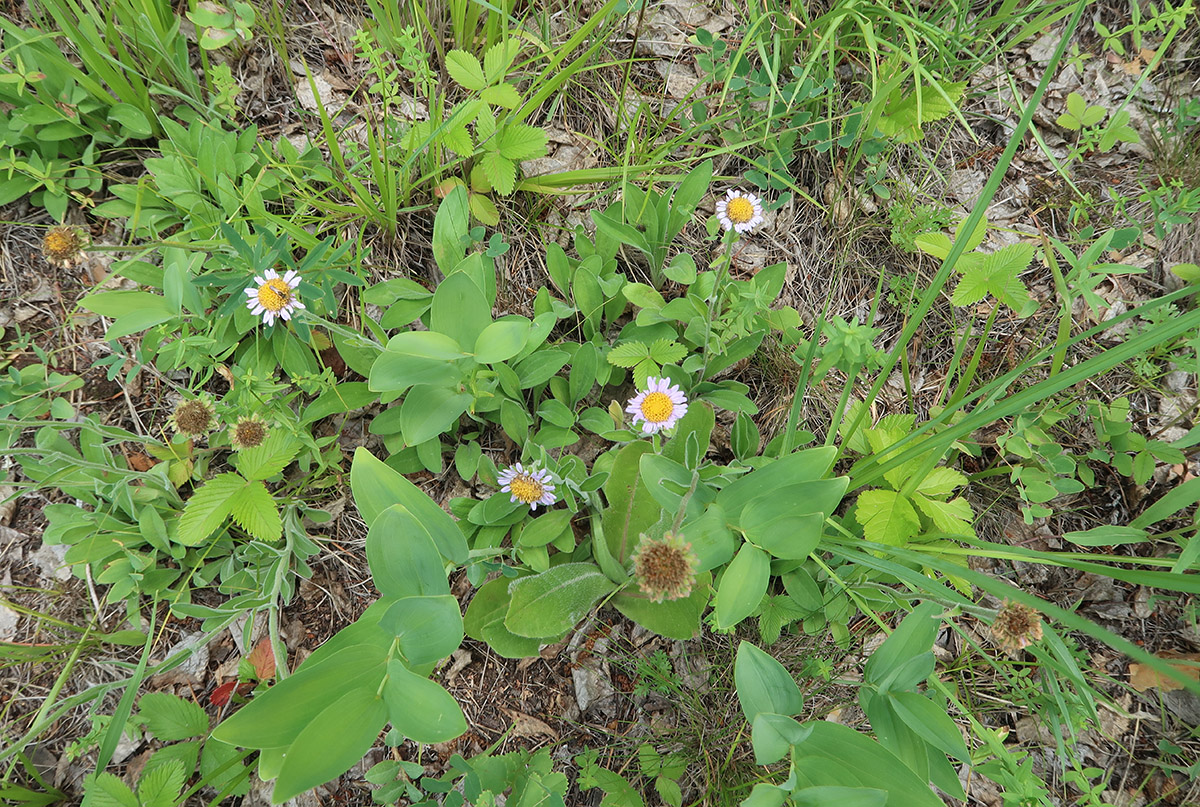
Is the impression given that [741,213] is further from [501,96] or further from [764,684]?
[764,684]

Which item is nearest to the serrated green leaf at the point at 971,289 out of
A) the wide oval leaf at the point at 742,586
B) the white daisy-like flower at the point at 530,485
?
the wide oval leaf at the point at 742,586

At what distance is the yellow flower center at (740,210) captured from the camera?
205cm

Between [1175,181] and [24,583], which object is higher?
[1175,181]

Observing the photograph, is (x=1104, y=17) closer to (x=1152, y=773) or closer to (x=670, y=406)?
(x=670, y=406)

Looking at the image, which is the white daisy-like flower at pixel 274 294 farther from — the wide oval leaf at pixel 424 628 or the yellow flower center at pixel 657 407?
the yellow flower center at pixel 657 407

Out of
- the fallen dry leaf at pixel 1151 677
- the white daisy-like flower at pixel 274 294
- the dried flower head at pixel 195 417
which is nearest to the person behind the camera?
the white daisy-like flower at pixel 274 294

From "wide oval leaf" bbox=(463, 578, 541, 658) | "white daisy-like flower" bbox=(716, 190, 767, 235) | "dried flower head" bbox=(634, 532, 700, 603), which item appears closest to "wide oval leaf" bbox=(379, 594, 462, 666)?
"dried flower head" bbox=(634, 532, 700, 603)

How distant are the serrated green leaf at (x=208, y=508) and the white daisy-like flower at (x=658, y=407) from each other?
4.10ft

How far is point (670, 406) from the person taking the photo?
197 cm

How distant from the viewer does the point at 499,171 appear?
88.4 inches

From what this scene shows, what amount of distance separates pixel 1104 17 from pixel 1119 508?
220 centimetres

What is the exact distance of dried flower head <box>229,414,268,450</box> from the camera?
188cm

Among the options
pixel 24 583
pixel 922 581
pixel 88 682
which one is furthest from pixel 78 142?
pixel 922 581

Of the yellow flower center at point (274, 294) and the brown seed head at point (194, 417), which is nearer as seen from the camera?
the yellow flower center at point (274, 294)
